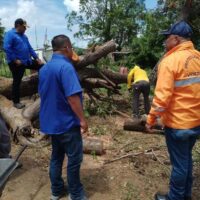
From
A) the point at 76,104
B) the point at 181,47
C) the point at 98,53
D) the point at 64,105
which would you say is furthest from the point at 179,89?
the point at 98,53

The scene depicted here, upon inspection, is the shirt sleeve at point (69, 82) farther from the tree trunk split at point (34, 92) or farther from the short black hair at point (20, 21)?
the short black hair at point (20, 21)

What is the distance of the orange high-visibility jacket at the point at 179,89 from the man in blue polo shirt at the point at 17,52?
15.6 feet

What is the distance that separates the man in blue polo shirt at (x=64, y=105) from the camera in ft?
15.8

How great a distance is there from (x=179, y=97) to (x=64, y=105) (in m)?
1.35

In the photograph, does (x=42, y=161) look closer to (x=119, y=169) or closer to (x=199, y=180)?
(x=119, y=169)

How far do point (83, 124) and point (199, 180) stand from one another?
2235mm

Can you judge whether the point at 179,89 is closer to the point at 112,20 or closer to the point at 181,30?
the point at 181,30

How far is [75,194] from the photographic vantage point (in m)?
5.17

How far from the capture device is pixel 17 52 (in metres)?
8.72

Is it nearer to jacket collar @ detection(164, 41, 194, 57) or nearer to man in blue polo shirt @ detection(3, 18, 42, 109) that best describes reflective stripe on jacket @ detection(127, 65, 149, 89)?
man in blue polo shirt @ detection(3, 18, 42, 109)

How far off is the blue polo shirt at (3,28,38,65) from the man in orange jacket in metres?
4.65

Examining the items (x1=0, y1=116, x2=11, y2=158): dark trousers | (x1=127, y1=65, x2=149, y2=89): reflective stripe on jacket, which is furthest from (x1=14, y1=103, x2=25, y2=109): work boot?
(x1=0, y1=116, x2=11, y2=158): dark trousers

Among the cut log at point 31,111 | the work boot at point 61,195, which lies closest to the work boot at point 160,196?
the work boot at point 61,195

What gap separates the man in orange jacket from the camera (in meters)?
4.51
